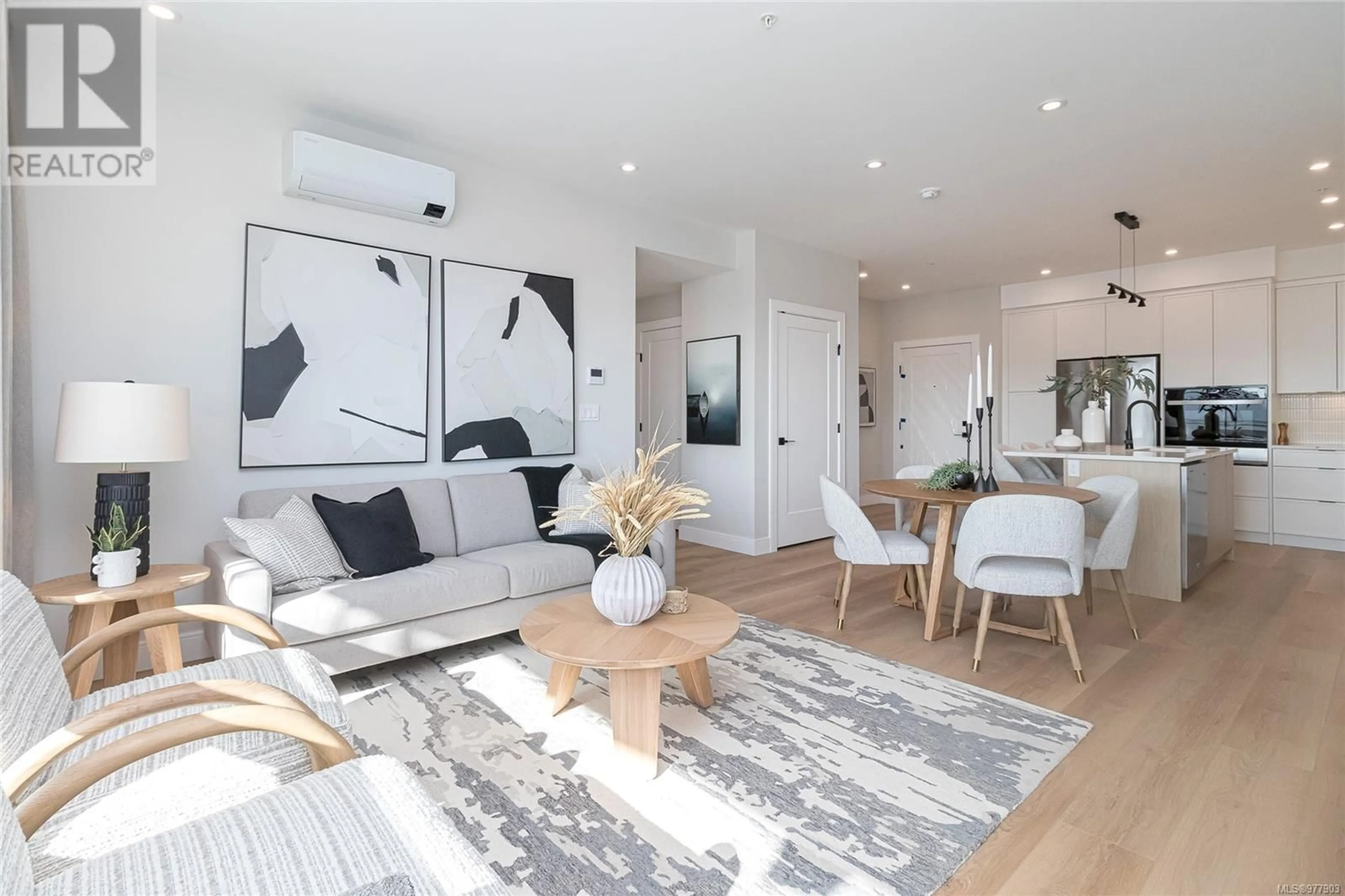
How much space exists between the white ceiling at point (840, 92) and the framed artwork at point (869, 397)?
147 inches

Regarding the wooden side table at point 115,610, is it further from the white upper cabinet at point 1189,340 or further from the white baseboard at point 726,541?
the white upper cabinet at point 1189,340

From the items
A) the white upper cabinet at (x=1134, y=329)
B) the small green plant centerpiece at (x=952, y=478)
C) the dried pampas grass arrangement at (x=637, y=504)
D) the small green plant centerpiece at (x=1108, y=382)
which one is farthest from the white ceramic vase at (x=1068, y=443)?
the dried pampas grass arrangement at (x=637, y=504)

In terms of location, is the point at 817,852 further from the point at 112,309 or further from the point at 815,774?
the point at 112,309

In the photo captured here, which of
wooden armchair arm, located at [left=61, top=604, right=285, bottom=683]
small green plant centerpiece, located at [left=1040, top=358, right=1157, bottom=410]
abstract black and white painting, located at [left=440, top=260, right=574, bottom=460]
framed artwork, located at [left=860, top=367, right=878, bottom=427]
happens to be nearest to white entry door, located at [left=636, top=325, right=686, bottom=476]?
abstract black and white painting, located at [left=440, top=260, right=574, bottom=460]

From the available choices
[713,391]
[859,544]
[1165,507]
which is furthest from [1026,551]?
[713,391]

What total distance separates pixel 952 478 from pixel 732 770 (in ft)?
7.08

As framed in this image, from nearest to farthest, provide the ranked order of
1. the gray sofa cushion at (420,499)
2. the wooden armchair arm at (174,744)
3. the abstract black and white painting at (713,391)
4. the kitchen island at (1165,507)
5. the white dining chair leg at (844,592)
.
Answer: the wooden armchair arm at (174,744) → the gray sofa cushion at (420,499) → the white dining chair leg at (844,592) → the kitchen island at (1165,507) → the abstract black and white painting at (713,391)

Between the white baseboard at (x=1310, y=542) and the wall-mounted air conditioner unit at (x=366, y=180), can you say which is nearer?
the wall-mounted air conditioner unit at (x=366, y=180)

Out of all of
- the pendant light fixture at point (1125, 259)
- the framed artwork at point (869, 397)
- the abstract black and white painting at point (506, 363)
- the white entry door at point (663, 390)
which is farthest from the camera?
the framed artwork at point (869, 397)

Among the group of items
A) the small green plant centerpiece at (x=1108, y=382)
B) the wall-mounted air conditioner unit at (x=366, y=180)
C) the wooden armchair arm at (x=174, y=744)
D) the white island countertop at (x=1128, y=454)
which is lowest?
the wooden armchair arm at (x=174, y=744)

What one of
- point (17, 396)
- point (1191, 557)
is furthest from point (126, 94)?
point (1191, 557)

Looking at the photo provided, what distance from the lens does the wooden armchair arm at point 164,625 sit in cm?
162

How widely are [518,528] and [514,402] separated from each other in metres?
0.88

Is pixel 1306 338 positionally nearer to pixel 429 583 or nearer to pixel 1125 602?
pixel 1125 602
